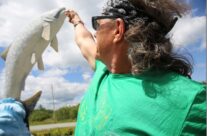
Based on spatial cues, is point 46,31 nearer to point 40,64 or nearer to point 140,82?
point 40,64

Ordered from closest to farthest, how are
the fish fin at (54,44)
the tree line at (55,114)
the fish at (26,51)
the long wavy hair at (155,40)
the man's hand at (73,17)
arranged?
the long wavy hair at (155,40) → the man's hand at (73,17) → the fish at (26,51) → the fish fin at (54,44) → the tree line at (55,114)

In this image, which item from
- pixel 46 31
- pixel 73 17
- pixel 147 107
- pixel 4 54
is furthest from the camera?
pixel 46 31

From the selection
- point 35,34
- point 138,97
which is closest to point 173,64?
point 138,97

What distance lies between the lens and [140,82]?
8.43 ft

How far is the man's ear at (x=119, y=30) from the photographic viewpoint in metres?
2.75

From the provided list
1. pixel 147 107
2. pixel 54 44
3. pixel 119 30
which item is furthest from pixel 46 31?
pixel 147 107

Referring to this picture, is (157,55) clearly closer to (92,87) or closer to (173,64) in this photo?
(173,64)

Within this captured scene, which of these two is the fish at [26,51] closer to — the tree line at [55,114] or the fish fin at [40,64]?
the fish fin at [40,64]

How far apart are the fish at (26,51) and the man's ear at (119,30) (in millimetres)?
1994

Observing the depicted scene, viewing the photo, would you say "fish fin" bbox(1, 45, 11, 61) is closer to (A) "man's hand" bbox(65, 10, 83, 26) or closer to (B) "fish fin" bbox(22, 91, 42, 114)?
(A) "man's hand" bbox(65, 10, 83, 26)

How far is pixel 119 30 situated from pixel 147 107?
0.63 m

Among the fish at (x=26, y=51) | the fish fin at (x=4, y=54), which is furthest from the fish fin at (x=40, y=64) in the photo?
the fish fin at (x=4, y=54)

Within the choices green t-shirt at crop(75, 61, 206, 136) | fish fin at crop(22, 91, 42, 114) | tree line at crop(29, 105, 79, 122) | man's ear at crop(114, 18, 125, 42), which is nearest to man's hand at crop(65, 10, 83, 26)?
man's ear at crop(114, 18, 125, 42)

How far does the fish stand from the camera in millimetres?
4701
